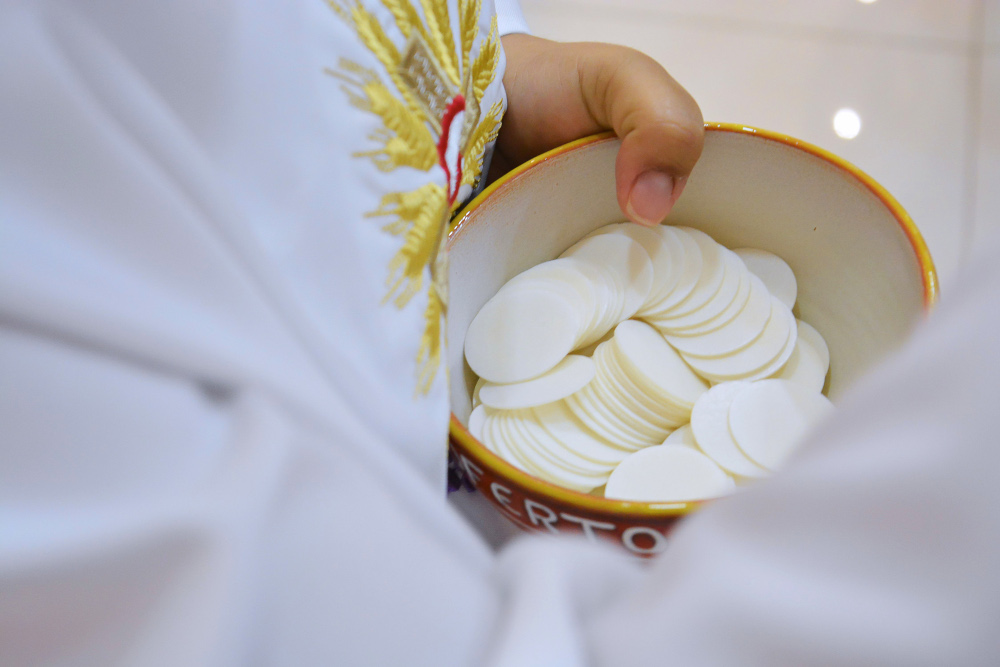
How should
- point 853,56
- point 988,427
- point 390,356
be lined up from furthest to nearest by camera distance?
point 853,56, point 390,356, point 988,427

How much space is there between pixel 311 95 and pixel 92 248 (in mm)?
69

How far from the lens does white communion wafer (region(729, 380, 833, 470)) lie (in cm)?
30

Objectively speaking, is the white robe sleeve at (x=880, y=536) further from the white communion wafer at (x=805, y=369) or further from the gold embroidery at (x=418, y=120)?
the white communion wafer at (x=805, y=369)

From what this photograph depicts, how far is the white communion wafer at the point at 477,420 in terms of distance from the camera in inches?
12.4

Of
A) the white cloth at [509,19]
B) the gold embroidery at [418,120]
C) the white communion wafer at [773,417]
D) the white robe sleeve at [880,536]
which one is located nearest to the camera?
the white robe sleeve at [880,536]

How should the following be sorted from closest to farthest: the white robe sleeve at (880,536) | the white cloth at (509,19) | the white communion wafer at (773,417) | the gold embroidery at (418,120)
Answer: the white robe sleeve at (880,536)
the gold embroidery at (418,120)
the white communion wafer at (773,417)
the white cloth at (509,19)

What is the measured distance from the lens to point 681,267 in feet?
1.19

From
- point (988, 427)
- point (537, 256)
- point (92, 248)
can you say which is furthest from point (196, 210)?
point (537, 256)

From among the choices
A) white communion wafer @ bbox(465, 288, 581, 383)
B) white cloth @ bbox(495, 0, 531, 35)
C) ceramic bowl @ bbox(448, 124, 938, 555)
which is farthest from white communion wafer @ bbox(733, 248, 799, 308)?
white cloth @ bbox(495, 0, 531, 35)

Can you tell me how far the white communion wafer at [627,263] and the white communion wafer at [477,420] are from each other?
0.31 feet

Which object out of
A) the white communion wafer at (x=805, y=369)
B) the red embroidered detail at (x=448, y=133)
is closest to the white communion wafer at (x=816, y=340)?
the white communion wafer at (x=805, y=369)

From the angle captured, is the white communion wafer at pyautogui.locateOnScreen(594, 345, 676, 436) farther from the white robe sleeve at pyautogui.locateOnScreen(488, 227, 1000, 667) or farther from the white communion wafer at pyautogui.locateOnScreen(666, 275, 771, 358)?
the white robe sleeve at pyautogui.locateOnScreen(488, 227, 1000, 667)

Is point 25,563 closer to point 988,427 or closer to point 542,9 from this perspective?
point 988,427

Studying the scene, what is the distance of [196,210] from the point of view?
0.48ft
